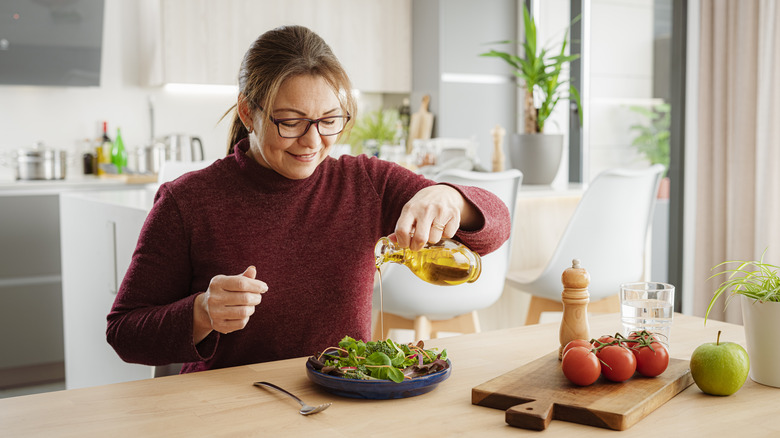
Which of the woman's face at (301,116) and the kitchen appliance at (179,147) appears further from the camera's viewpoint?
the kitchen appliance at (179,147)

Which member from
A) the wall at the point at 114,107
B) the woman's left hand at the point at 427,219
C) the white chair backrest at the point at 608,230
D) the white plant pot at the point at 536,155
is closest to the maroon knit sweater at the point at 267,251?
the woman's left hand at the point at 427,219

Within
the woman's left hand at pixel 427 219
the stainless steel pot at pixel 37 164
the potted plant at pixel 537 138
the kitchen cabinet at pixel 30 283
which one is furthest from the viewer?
the stainless steel pot at pixel 37 164

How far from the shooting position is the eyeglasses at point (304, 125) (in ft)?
4.45

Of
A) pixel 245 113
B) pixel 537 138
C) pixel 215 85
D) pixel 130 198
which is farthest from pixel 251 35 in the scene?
pixel 245 113

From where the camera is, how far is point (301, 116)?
1362mm

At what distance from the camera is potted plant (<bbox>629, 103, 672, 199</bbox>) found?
13.9 ft

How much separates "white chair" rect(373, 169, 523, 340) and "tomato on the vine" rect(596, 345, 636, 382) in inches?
51.8

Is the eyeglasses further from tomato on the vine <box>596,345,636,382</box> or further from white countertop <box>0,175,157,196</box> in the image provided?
white countertop <box>0,175,157,196</box>

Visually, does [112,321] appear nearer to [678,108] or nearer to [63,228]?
[63,228]

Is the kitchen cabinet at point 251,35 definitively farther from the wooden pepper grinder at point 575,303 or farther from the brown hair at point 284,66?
the wooden pepper grinder at point 575,303

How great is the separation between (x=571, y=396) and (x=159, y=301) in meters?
0.76

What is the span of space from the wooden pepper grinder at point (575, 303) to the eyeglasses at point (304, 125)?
0.47 meters

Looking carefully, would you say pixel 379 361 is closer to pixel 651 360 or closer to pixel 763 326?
pixel 651 360

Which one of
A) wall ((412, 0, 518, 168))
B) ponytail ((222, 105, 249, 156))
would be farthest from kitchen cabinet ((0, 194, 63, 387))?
ponytail ((222, 105, 249, 156))
